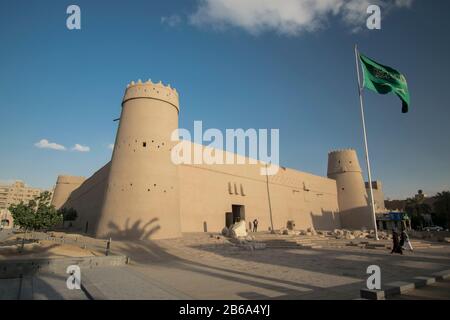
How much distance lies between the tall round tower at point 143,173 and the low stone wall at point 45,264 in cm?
794

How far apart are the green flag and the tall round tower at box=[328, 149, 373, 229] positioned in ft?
90.4

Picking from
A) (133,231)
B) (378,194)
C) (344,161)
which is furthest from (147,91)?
(378,194)

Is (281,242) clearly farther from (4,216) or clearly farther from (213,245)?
(4,216)

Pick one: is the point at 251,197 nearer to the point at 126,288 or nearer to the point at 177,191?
the point at 177,191

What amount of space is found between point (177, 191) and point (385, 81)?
49.7ft

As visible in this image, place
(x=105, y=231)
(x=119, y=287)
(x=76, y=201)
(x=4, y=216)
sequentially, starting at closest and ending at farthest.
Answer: (x=119, y=287)
(x=105, y=231)
(x=76, y=201)
(x=4, y=216)

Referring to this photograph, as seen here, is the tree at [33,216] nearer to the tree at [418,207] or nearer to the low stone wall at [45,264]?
the low stone wall at [45,264]

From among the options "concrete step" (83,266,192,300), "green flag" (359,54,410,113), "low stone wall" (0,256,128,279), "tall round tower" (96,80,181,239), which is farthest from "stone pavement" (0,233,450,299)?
"green flag" (359,54,410,113)

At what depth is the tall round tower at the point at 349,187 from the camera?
41875 mm

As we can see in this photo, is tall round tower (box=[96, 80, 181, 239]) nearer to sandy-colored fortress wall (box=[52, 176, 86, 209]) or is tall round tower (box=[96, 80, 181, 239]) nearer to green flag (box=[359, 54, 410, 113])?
green flag (box=[359, 54, 410, 113])

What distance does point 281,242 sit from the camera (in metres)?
18.1

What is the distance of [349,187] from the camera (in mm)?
43250
